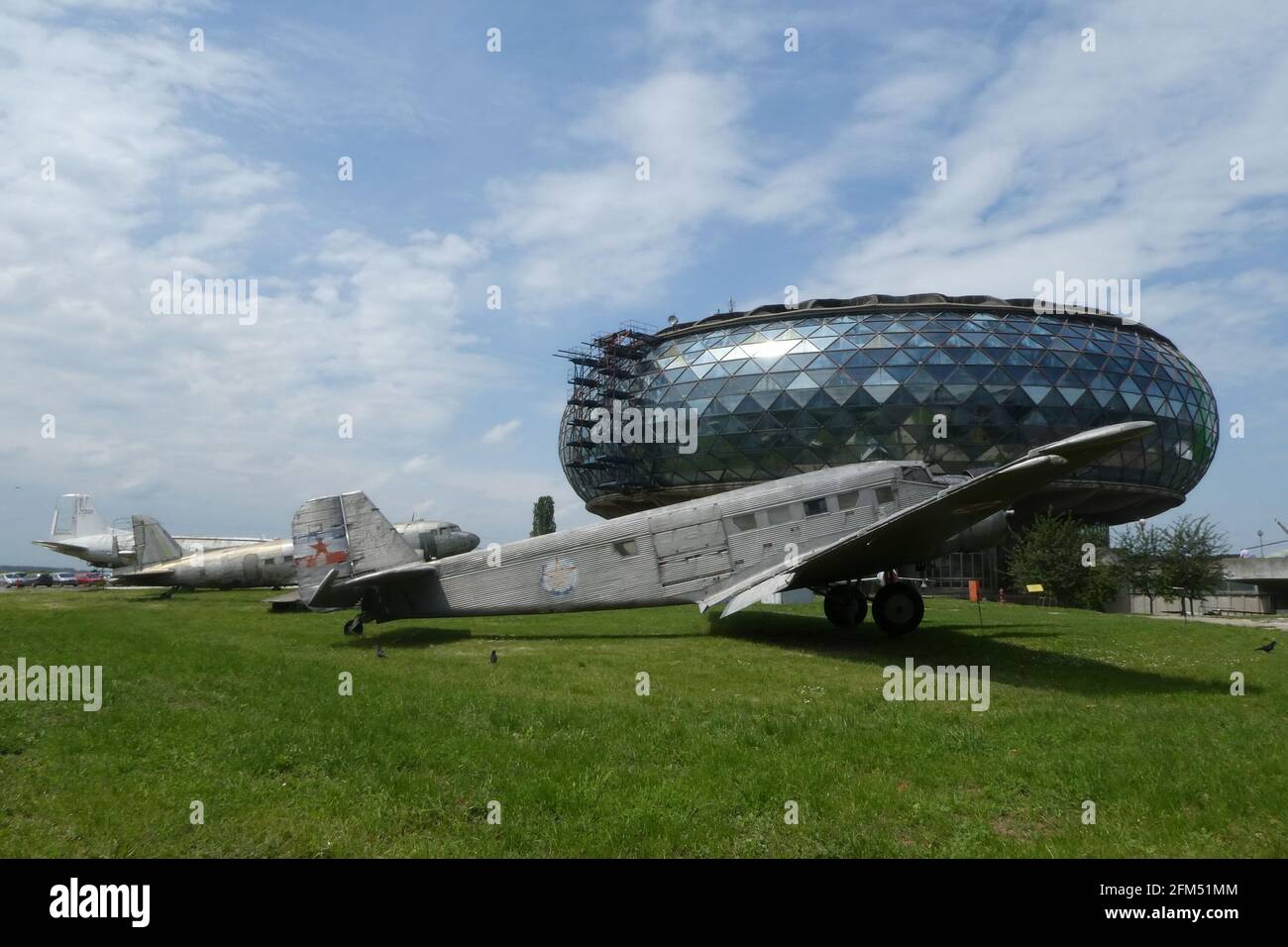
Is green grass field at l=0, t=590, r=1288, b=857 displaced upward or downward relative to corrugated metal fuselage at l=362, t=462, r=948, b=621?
downward

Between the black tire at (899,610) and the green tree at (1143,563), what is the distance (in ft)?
115

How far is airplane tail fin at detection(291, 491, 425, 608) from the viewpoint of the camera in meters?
18.5

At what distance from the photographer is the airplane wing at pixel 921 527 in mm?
12203

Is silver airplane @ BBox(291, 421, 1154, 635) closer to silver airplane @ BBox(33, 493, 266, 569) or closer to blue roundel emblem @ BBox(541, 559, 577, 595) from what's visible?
blue roundel emblem @ BBox(541, 559, 577, 595)

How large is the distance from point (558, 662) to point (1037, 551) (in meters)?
44.1

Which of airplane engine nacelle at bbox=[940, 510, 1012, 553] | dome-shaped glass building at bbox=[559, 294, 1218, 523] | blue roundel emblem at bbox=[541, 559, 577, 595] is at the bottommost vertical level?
blue roundel emblem at bbox=[541, 559, 577, 595]

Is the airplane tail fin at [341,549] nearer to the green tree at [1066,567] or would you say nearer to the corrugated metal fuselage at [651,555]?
the corrugated metal fuselage at [651,555]

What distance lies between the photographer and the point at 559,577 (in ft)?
61.0

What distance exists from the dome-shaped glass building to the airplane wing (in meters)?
44.6

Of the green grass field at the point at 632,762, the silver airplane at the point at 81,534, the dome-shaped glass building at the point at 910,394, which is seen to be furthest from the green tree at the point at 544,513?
the green grass field at the point at 632,762

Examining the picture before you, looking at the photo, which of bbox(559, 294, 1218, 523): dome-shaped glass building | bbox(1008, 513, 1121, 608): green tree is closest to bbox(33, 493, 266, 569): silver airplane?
bbox(559, 294, 1218, 523): dome-shaped glass building
